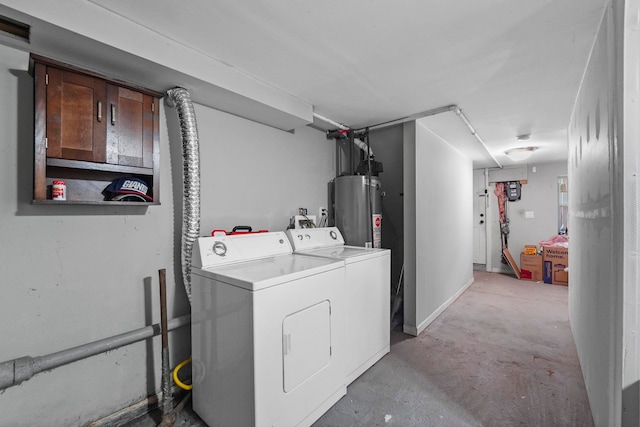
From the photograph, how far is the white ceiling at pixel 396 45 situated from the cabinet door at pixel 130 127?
40 cm

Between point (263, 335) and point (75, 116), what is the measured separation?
59.1 inches

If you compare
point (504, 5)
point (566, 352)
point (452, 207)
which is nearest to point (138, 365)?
point (504, 5)

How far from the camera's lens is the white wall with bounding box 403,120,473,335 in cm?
287

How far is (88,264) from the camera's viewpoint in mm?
1587

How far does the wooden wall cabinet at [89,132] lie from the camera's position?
132 centimetres

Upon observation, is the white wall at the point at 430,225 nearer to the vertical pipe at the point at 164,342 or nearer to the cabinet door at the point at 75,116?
the vertical pipe at the point at 164,342

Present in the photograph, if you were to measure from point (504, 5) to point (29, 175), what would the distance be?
2.53 meters

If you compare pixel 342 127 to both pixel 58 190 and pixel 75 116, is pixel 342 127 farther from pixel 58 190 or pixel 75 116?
pixel 58 190

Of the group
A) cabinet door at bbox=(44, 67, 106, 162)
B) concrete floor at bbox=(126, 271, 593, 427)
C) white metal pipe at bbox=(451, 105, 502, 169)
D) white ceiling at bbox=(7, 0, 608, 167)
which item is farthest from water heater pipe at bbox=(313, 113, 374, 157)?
concrete floor at bbox=(126, 271, 593, 427)

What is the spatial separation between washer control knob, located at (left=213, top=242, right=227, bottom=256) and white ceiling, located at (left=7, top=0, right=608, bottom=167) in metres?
1.21

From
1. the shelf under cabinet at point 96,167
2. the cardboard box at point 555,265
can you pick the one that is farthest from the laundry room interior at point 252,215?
the cardboard box at point 555,265

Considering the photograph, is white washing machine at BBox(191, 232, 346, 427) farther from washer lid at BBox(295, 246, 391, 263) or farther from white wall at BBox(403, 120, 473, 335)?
white wall at BBox(403, 120, 473, 335)

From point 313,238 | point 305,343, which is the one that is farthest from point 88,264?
point 313,238

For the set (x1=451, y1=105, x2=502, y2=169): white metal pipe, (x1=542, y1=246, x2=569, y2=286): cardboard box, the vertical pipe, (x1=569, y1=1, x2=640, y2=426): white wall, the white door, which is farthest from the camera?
the white door
